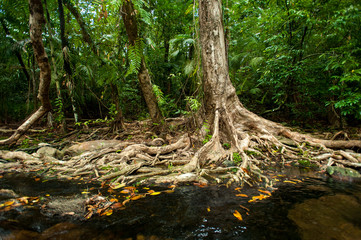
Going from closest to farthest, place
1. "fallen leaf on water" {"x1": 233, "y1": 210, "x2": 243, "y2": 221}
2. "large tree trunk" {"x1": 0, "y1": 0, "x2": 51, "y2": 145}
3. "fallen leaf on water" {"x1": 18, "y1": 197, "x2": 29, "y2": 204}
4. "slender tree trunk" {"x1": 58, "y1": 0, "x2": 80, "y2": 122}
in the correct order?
"fallen leaf on water" {"x1": 233, "y1": 210, "x2": 243, "y2": 221}
"fallen leaf on water" {"x1": 18, "y1": 197, "x2": 29, "y2": 204}
"large tree trunk" {"x1": 0, "y1": 0, "x2": 51, "y2": 145}
"slender tree trunk" {"x1": 58, "y1": 0, "x2": 80, "y2": 122}

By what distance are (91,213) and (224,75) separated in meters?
4.25

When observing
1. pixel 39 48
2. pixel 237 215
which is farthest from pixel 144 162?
pixel 39 48

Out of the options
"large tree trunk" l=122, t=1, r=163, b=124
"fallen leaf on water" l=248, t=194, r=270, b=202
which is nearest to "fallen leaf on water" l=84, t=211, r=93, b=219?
"fallen leaf on water" l=248, t=194, r=270, b=202

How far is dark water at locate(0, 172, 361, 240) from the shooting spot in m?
1.56

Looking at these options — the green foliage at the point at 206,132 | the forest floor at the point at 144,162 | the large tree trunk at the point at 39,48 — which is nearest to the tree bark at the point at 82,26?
the large tree trunk at the point at 39,48

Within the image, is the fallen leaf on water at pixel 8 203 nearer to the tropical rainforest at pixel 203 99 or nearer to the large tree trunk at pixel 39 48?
the tropical rainforest at pixel 203 99

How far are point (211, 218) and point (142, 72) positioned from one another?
4.27 m

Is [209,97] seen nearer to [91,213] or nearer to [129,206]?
[129,206]

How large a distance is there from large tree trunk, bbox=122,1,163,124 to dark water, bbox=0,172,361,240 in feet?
10.8

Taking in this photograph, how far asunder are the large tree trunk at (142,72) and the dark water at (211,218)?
129 inches

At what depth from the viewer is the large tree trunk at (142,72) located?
14.4ft

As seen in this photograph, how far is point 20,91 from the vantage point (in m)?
11.1

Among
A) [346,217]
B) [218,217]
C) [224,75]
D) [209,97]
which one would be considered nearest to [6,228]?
[218,217]

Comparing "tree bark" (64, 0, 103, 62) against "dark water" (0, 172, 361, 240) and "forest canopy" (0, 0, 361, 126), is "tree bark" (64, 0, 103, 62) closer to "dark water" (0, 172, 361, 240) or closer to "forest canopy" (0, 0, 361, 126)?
"forest canopy" (0, 0, 361, 126)
